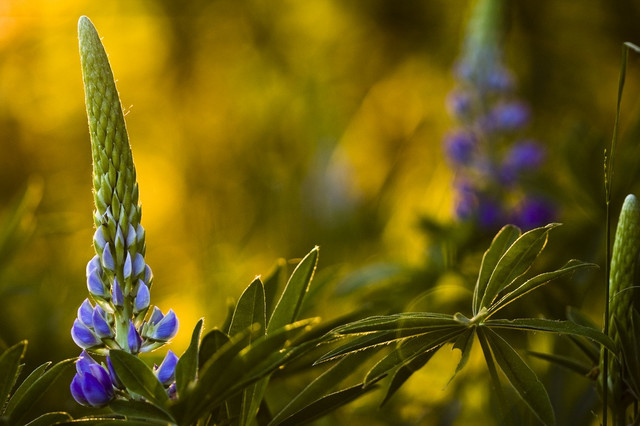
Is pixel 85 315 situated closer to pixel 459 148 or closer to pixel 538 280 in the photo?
pixel 538 280

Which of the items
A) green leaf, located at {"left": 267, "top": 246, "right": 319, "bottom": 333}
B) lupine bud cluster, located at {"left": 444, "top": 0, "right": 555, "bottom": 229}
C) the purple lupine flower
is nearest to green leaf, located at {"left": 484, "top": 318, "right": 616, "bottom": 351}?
green leaf, located at {"left": 267, "top": 246, "right": 319, "bottom": 333}

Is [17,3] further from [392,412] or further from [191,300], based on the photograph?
[392,412]

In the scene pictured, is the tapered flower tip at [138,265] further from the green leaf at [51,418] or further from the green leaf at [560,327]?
the green leaf at [560,327]

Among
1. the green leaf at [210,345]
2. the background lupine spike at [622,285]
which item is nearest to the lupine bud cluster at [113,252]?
the green leaf at [210,345]

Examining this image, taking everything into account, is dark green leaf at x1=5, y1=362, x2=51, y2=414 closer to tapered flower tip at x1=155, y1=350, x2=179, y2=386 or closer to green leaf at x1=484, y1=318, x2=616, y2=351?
tapered flower tip at x1=155, y1=350, x2=179, y2=386

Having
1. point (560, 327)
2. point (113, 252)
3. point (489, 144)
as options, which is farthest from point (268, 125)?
point (560, 327)

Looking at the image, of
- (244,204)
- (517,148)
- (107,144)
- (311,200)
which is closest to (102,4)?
(244,204)
